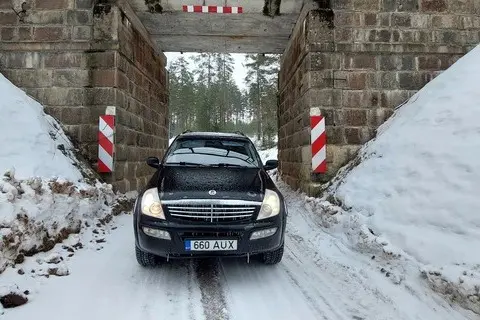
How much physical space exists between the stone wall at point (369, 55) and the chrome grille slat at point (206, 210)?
411 cm

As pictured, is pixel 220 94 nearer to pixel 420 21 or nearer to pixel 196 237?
pixel 420 21

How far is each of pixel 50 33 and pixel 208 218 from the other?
640 cm

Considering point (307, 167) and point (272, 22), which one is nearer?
point (307, 167)

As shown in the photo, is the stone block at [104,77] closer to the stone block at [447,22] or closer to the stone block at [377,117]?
the stone block at [377,117]

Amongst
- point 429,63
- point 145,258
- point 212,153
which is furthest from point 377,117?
point 145,258

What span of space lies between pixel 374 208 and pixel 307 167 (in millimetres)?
2987

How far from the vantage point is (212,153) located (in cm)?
552

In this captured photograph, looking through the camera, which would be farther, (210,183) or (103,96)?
(103,96)

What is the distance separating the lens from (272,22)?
952 cm

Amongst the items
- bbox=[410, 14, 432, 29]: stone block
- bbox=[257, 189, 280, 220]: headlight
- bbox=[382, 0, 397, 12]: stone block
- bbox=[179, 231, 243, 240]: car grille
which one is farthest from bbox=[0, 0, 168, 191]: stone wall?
bbox=[410, 14, 432, 29]: stone block

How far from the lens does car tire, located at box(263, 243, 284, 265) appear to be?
4.63 m

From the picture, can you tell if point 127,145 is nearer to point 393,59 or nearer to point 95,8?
point 95,8

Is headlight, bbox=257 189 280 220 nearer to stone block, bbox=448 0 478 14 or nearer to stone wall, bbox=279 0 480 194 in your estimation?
stone wall, bbox=279 0 480 194

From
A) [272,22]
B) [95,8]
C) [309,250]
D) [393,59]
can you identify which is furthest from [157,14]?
[309,250]
